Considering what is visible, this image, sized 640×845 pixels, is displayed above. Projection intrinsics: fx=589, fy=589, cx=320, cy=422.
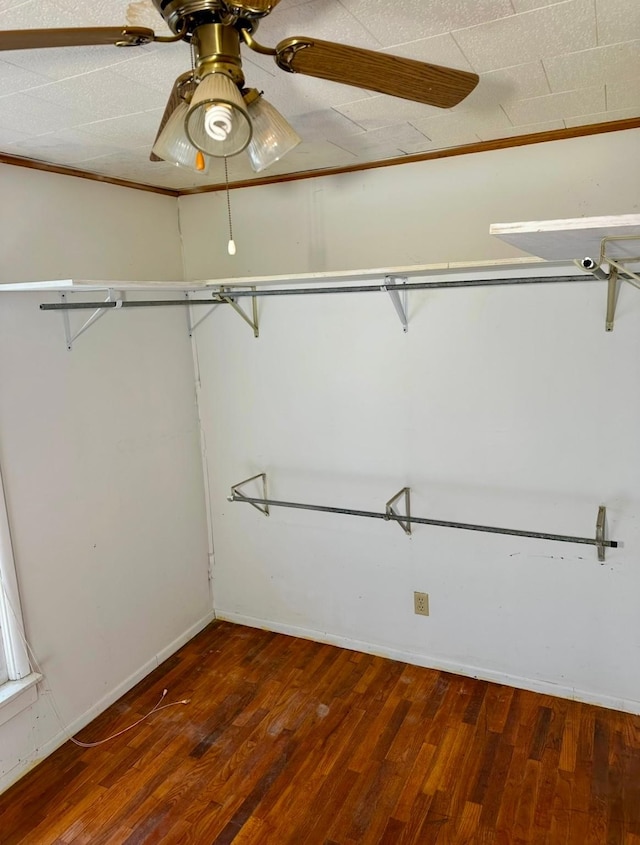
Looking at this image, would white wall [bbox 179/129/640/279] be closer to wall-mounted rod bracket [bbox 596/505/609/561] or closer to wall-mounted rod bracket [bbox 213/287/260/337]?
wall-mounted rod bracket [bbox 213/287/260/337]

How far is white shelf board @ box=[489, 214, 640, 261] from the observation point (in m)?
1.31

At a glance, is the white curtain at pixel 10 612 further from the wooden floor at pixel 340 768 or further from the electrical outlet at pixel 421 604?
the electrical outlet at pixel 421 604

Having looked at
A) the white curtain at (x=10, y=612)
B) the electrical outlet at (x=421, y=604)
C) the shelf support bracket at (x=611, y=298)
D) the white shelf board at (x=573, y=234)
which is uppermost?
the white shelf board at (x=573, y=234)

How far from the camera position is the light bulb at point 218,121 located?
3.26ft

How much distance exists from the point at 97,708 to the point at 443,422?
2.05m

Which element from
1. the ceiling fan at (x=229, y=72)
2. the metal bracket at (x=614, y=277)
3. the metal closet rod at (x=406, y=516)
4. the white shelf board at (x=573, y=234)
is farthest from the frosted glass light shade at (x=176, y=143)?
the metal closet rod at (x=406, y=516)

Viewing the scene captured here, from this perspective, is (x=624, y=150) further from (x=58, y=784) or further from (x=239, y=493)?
(x=58, y=784)

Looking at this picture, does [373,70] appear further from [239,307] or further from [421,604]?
[421,604]

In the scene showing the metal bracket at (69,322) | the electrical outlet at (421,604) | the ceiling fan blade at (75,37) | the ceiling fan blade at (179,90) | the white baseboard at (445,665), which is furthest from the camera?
the electrical outlet at (421,604)

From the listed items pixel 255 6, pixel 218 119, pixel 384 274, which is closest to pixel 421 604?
pixel 384 274

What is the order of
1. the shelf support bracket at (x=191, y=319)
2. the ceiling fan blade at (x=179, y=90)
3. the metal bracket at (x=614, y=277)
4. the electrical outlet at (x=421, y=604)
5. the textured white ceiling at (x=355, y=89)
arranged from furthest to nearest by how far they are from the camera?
the shelf support bracket at (x=191, y=319) → the electrical outlet at (x=421, y=604) → the metal bracket at (x=614, y=277) → the textured white ceiling at (x=355, y=89) → the ceiling fan blade at (x=179, y=90)

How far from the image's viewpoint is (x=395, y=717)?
8.43ft

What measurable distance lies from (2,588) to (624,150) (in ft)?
9.50

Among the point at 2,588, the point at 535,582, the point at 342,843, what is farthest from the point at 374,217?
the point at 342,843
